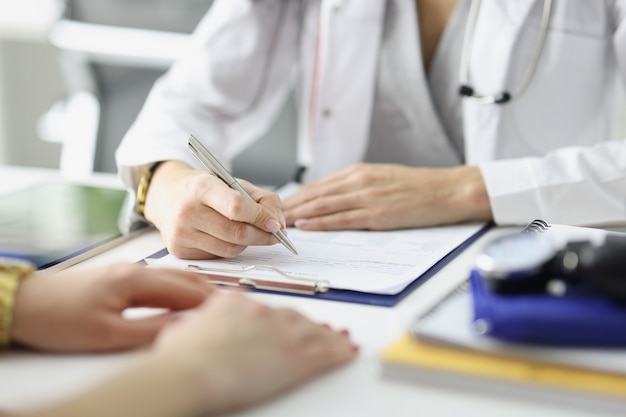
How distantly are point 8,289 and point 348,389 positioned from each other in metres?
0.27

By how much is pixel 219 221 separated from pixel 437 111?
594mm

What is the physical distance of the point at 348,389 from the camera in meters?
0.54

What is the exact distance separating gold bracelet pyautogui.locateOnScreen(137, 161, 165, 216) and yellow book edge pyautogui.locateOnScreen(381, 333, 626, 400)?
542 mm

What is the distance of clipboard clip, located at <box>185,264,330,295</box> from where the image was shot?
2.43ft

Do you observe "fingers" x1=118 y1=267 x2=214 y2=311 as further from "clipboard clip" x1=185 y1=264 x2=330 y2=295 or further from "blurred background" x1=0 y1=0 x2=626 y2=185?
"blurred background" x1=0 y1=0 x2=626 y2=185

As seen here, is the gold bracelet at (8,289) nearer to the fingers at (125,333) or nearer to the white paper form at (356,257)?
the fingers at (125,333)

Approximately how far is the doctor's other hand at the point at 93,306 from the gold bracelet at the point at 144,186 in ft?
1.29

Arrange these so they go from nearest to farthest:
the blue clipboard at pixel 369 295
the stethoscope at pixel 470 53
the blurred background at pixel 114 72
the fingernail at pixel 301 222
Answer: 1. the blue clipboard at pixel 369 295
2. the fingernail at pixel 301 222
3. the stethoscope at pixel 470 53
4. the blurred background at pixel 114 72

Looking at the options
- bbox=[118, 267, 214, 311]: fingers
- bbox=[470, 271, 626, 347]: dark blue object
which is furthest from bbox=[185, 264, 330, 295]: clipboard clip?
bbox=[470, 271, 626, 347]: dark blue object

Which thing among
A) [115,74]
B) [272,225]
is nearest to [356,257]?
[272,225]

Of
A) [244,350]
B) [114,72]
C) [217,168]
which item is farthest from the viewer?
[114,72]

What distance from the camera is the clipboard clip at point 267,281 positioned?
0.74 metres

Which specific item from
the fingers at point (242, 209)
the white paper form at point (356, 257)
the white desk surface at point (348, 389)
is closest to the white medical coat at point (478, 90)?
the white paper form at point (356, 257)

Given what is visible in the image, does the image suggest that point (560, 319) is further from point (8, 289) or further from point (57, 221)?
point (57, 221)
